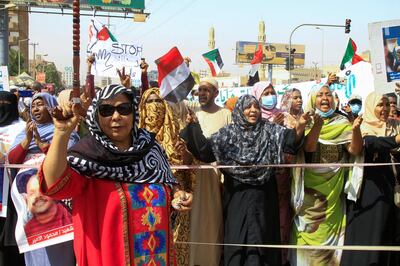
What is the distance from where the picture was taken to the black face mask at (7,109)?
4.11m

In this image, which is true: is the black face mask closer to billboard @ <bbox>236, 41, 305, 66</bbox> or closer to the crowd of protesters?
the crowd of protesters

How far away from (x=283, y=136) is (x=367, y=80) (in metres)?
7.21

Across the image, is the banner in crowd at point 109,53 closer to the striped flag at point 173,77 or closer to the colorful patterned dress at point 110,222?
the striped flag at point 173,77

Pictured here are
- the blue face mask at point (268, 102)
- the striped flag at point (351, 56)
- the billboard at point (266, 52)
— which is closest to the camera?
the blue face mask at point (268, 102)

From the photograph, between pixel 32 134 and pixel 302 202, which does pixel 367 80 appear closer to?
pixel 302 202

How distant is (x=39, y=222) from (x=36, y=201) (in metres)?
0.15

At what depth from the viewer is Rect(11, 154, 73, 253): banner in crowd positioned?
3.74 meters

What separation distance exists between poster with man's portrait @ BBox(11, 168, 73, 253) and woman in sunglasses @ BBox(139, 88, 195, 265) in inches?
33.9

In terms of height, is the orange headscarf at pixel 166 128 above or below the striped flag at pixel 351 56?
below

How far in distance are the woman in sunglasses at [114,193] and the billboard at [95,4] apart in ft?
95.9

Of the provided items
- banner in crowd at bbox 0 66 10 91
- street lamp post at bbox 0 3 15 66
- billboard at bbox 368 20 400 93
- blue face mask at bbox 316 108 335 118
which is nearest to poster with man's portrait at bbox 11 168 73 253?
blue face mask at bbox 316 108 335 118

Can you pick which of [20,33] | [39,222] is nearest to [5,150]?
[39,222]

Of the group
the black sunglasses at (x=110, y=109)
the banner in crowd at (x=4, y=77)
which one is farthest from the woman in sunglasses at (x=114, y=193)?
the banner in crowd at (x=4, y=77)

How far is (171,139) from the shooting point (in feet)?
13.4
